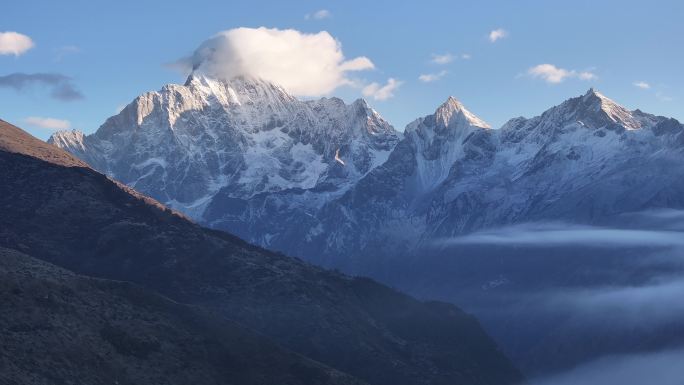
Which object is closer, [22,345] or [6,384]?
[6,384]

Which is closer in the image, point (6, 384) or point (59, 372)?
point (6, 384)

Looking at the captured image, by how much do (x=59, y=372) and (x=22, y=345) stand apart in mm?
8851

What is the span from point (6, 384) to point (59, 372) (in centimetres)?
1908

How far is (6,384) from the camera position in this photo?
179m

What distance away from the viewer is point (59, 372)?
197875 mm

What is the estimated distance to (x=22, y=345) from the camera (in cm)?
19912

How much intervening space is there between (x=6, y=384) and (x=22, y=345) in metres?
20.5
